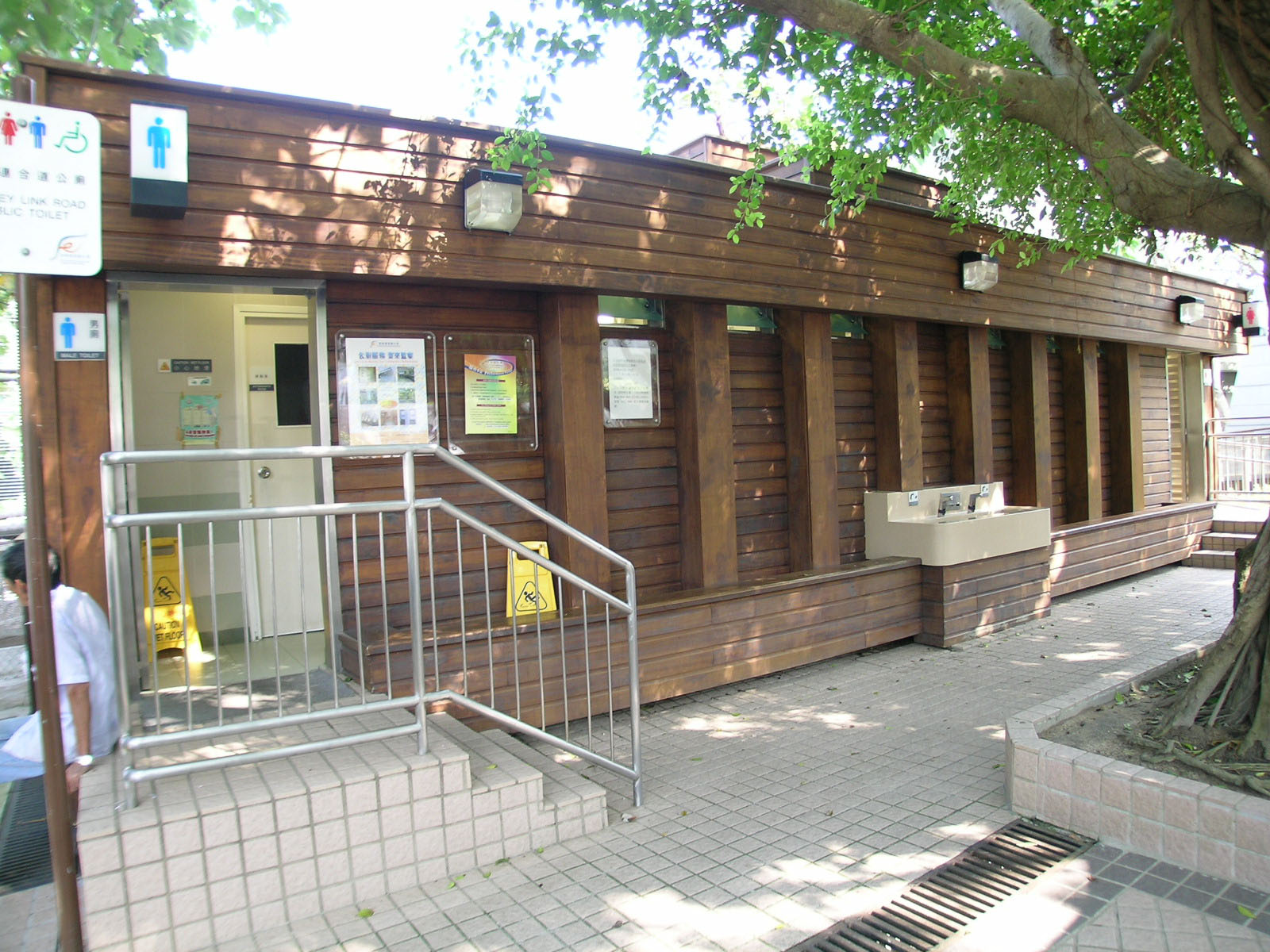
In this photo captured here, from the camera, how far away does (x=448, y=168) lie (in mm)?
4902

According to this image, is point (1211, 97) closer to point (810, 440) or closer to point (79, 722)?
point (810, 440)

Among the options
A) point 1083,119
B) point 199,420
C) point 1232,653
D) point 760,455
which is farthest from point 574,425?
point 1232,653

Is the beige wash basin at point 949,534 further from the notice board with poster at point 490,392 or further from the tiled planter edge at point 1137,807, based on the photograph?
the notice board with poster at point 490,392

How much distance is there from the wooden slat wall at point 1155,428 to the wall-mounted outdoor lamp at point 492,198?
9892 millimetres

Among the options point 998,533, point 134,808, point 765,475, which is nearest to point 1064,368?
point 998,533

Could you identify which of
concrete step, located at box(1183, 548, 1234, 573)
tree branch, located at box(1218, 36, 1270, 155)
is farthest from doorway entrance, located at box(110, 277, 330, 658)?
concrete step, located at box(1183, 548, 1234, 573)

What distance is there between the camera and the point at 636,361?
6.23m

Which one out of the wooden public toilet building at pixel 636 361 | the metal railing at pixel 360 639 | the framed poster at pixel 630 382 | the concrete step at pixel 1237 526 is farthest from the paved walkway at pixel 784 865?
the concrete step at pixel 1237 526

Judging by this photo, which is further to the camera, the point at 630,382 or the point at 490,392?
the point at 630,382

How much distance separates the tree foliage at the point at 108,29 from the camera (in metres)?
6.03

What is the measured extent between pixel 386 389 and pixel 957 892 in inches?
150

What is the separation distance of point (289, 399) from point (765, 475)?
368 centimetres

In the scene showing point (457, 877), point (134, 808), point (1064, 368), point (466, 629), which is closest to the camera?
point (134, 808)

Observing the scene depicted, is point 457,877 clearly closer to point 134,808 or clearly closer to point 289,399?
point 134,808
